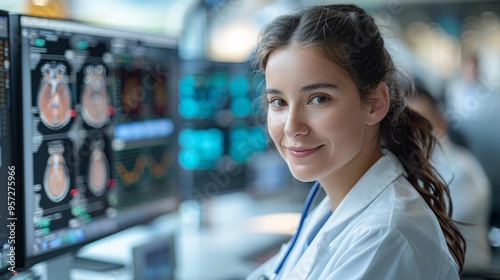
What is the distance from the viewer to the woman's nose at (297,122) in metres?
1.28

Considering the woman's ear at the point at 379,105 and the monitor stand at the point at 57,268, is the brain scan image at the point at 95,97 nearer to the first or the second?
the monitor stand at the point at 57,268

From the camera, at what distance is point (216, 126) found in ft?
9.14

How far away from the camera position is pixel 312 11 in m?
1.36

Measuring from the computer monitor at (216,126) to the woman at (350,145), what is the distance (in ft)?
4.01

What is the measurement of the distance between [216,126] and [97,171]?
115cm

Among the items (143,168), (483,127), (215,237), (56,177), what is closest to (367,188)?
(56,177)

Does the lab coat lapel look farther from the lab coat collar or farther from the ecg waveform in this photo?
the ecg waveform

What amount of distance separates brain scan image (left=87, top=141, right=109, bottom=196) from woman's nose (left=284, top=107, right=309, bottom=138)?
0.65 m

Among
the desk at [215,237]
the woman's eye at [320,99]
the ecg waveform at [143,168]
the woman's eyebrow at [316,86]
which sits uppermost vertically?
the woman's eyebrow at [316,86]

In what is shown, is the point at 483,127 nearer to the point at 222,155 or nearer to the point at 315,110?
the point at 222,155

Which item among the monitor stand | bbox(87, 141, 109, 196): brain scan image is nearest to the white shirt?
bbox(87, 141, 109, 196): brain scan image

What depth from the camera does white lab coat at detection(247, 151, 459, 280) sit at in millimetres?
1141

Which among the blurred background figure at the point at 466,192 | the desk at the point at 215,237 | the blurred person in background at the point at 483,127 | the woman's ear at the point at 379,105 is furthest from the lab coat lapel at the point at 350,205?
the blurred person in background at the point at 483,127

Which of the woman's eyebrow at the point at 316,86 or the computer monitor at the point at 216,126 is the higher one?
the woman's eyebrow at the point at 316,86
